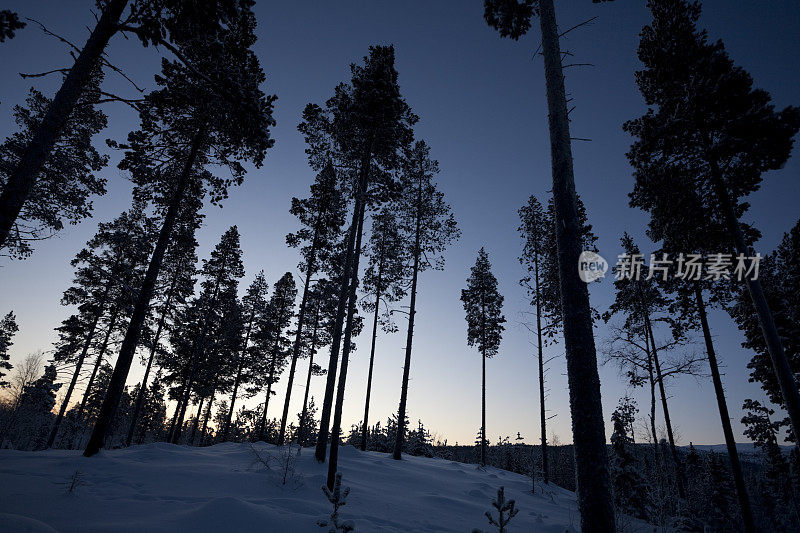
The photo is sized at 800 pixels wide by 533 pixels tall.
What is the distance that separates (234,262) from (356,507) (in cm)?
2085

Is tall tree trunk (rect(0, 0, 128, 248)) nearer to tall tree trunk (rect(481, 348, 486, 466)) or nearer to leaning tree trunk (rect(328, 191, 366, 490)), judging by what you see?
leaning tree trunk (rect(328, 191, 366, 490))

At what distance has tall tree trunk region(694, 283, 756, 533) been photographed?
1136 centimetres

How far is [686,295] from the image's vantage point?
47.3ft

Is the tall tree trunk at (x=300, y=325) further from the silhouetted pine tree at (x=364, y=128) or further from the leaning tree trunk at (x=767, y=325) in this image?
the leaning tree trunk at (x=767, y=325)

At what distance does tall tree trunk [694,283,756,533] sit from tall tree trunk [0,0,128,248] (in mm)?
20394

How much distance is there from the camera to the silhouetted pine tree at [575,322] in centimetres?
397

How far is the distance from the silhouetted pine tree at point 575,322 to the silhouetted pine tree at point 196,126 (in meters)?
6.85

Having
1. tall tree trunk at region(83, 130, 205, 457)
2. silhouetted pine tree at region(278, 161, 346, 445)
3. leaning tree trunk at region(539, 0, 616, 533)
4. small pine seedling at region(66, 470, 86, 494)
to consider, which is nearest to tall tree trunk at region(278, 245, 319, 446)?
silhouetted pine tree at region(278, 161, 346, 445)

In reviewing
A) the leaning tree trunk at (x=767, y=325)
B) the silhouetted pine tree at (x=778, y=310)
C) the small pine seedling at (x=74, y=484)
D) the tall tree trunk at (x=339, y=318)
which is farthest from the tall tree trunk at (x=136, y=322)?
the silhouetted pine tree at (x=778, y=310)

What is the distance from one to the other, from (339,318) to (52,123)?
773 cm

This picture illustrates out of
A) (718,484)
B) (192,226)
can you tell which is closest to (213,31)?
(192,226)

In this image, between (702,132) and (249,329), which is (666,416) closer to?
(702,132)

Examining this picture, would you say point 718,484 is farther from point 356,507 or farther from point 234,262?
point 234,262

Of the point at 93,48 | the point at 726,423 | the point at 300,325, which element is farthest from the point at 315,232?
the point at 726,423
